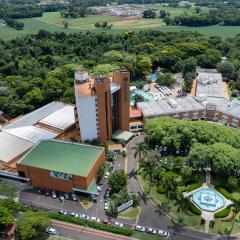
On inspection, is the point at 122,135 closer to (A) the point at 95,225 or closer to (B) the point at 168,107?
(B) the point at 168,107

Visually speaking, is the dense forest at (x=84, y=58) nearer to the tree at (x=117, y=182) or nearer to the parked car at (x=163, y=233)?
the tree at (x=117, y=182)

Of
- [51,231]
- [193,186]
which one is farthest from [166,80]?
[51,231]

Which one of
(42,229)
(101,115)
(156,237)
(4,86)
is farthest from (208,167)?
(4,86)

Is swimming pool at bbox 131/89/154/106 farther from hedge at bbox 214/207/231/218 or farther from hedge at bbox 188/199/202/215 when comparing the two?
hedge at bbox 214/207/231/218

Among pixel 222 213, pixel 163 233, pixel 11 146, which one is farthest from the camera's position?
pixel 11 146

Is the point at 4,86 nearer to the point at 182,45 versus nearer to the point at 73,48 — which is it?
the point at 73,48

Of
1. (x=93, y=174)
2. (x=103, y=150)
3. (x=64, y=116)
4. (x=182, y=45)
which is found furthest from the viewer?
(x=182, y=45)
